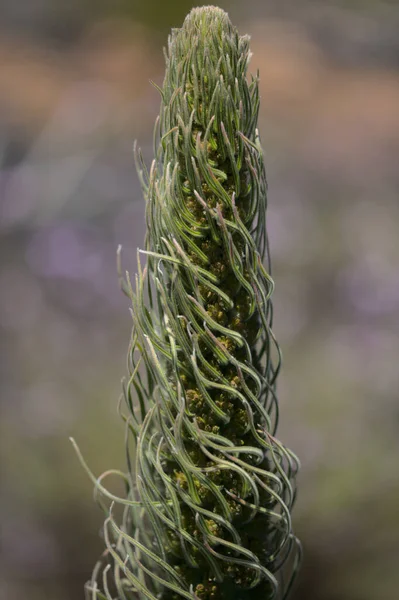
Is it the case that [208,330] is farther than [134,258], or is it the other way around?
[134,258]

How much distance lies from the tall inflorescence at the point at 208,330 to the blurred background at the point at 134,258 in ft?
2.92

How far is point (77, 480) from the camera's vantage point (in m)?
1.37

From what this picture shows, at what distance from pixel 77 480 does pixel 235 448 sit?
1.07 m

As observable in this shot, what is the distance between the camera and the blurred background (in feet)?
4.32

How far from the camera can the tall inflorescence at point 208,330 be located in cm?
40

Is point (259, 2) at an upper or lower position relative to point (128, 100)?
upper

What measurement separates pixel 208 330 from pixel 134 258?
1.21m

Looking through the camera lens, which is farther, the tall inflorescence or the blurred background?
the blurred background

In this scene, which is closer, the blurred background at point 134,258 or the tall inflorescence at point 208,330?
the tall inflorescence at point 208,330

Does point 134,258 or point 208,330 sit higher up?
point 134,258

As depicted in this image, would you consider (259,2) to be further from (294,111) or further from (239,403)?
(239,403)

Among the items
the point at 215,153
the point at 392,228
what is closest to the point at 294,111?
the point at 392,228

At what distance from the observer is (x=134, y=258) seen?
1.58 meters

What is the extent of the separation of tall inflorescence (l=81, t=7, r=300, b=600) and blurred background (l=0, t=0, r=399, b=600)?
2.92 feet
